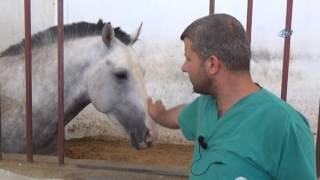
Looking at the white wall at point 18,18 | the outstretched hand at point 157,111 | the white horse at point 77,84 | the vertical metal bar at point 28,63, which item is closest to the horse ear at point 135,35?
the white horse at point 77,84

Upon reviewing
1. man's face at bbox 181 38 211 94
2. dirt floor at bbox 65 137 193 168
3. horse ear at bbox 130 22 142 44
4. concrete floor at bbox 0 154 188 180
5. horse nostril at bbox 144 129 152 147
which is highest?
horse ear at bbox 130 22 142 44

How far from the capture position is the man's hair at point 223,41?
1684 mm

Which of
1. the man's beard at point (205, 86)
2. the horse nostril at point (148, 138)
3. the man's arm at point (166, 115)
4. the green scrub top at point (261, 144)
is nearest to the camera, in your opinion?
the green scrub top at point (261, 144)

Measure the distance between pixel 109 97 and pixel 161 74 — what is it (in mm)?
732

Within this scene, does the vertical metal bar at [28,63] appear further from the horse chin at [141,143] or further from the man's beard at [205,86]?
the man's beard at [205,86]

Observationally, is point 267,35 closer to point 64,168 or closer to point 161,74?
point 161,74

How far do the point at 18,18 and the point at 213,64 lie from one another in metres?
3.15

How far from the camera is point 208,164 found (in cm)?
178

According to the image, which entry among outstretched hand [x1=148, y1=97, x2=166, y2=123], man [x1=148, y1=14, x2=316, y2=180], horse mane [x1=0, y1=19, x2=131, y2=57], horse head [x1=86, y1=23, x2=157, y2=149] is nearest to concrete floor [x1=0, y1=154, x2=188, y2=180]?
horse head [x1=86, y1=23, x2=157, y2=149]

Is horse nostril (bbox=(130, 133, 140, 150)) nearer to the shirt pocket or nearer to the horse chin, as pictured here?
the horse chin

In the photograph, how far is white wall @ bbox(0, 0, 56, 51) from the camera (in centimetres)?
452

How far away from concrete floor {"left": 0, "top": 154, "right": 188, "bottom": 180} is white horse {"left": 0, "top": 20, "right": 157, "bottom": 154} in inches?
21.9

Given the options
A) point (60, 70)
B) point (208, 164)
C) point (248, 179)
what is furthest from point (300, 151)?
point (60, 70)

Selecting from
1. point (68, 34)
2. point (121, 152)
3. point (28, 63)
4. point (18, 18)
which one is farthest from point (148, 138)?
point (18, 18)
